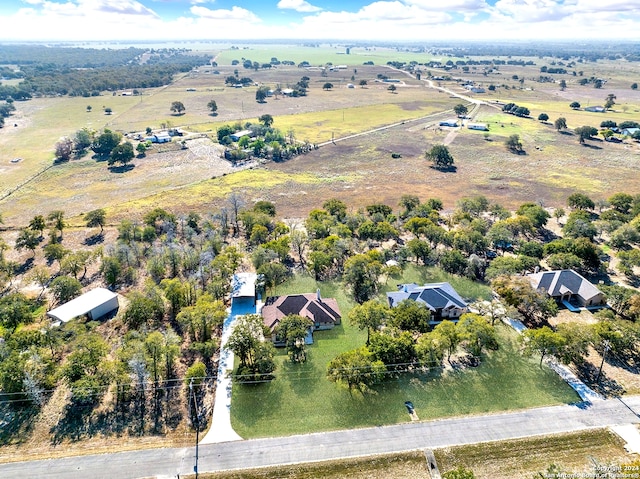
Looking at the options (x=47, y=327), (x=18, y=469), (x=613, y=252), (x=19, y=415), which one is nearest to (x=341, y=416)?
(x=18, y=469)

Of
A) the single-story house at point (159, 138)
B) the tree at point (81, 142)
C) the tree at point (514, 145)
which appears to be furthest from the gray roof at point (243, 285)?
the tree at point (514, 145)

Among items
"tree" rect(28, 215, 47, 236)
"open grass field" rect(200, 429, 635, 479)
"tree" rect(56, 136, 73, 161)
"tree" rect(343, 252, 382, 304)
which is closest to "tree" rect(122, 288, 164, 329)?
"open grass field" rect(200, 429, 635, 479)

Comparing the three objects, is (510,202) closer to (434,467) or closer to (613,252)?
(613,252)

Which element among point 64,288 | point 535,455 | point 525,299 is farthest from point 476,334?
point 64,288

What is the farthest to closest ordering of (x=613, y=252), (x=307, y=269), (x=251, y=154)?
(x=251, y=154)
(x=613, y=252)
(x=307, y=269)

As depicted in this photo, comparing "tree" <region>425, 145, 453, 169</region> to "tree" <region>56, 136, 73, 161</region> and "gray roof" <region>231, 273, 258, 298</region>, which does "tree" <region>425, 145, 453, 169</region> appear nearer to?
"gray roof" <region>231, 273, 258, 298</region>

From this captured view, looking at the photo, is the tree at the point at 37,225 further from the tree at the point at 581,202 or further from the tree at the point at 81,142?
the tree at the point at 581,202
